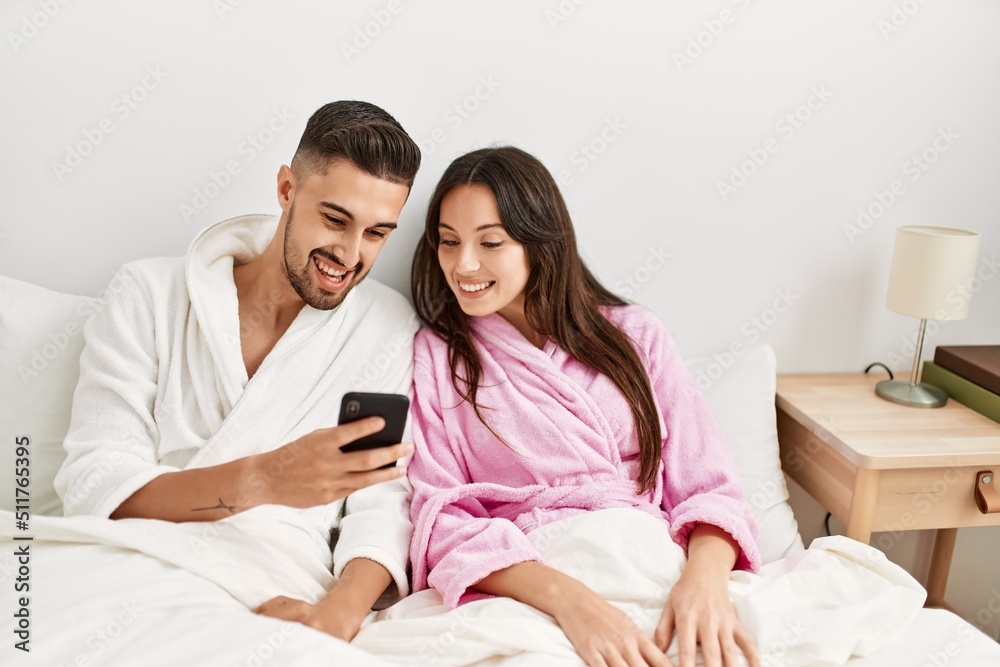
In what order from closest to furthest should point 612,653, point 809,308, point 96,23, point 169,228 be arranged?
point 612,653, point 96,23, point 169,228, point 809,308

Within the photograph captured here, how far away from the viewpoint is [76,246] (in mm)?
1693

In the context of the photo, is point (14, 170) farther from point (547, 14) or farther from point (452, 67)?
point (547, 14)

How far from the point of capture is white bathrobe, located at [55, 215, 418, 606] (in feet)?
4.48

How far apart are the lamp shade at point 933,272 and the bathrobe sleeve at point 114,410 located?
1.54m

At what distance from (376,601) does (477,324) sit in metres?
0.56

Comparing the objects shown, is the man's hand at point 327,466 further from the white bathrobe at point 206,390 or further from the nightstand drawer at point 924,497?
the nightstand drawer at point 924,497

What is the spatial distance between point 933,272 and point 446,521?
117 centimetres

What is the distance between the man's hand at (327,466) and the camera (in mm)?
A: 1113

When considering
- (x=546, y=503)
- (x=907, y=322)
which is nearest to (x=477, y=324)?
(x=546, y=503)

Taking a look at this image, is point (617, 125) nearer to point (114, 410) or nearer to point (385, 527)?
point (385, 527)

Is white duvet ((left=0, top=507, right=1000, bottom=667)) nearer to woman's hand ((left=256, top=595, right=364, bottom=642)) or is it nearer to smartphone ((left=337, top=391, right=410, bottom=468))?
woman's hand ((left=256, top=595, right=364, bottom=642))

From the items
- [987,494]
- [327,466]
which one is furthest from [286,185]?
[987,494]

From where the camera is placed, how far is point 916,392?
185cm

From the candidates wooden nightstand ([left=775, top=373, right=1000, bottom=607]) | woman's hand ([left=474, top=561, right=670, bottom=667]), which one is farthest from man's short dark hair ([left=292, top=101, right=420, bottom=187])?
wooden nightstand ([left=775, top=373, right=1000, bottom=607])
